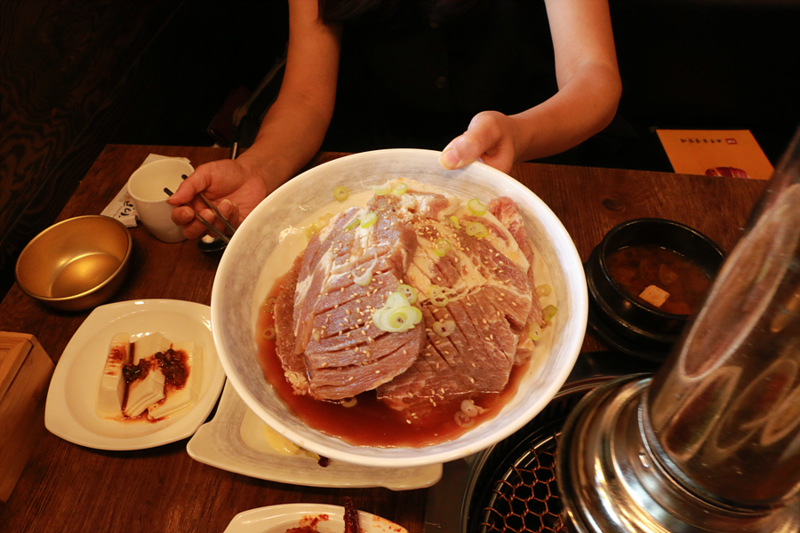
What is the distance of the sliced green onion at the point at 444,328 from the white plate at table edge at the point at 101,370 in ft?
3.24

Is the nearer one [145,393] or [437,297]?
[437,297]

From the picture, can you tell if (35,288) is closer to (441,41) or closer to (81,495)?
(81,495)

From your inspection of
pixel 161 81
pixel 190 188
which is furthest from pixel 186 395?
pixel 161 81

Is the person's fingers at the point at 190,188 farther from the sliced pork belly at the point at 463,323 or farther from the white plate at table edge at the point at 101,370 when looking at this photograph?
the sliced pork belly at the point at 463,323

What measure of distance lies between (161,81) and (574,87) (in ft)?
13.3

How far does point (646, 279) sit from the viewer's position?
189 centimetres

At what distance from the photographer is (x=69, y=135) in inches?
138

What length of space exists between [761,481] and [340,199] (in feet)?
5.52

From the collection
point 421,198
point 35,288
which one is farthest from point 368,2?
point 35,288

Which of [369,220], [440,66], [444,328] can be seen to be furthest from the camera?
[440,66]

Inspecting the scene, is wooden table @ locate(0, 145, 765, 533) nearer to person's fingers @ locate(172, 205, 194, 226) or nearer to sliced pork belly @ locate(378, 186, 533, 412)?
person's fingers @ locate(172, 205, 194, 226)

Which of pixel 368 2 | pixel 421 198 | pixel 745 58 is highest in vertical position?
pixel 368 2

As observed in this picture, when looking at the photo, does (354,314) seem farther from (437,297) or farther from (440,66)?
(440,66)

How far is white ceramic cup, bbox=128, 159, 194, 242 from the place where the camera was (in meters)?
2.24
